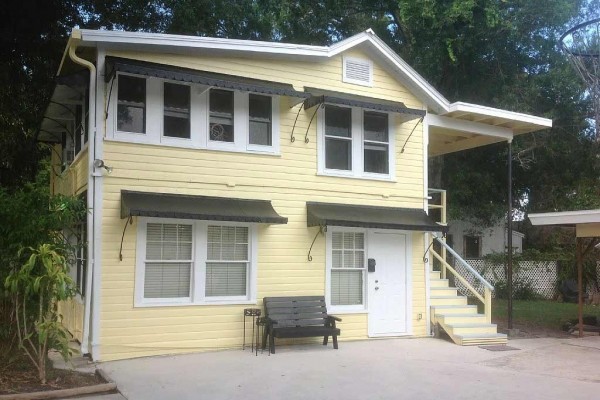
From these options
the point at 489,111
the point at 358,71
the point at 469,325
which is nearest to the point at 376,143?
the point at 358,71

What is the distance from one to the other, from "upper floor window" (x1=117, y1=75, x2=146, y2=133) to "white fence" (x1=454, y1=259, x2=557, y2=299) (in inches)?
618

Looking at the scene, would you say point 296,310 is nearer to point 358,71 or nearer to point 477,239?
point 358,71

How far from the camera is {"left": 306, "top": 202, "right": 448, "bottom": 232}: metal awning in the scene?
11.0m

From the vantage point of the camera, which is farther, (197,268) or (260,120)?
(260,120)

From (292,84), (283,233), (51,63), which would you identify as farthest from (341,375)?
(51,63)

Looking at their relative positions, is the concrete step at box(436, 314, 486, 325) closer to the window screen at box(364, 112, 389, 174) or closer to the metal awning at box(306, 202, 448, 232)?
the metal awning at box(306, 202, 448, 232)

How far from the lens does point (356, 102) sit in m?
11.4

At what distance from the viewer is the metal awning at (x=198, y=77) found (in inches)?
372

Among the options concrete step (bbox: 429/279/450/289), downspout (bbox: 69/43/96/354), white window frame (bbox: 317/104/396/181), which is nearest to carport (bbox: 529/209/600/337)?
concrete step (bbox: 429/279/450/289)

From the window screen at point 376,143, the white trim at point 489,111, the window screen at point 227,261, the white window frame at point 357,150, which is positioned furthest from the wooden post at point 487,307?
the window screen at point 227,261

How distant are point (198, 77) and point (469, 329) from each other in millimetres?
7025

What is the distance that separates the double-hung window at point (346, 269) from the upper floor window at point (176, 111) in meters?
3.42

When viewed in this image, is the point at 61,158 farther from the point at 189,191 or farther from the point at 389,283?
the point at 389,283

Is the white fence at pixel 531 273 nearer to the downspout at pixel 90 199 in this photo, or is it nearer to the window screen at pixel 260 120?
the window screen at pixel 260 120
